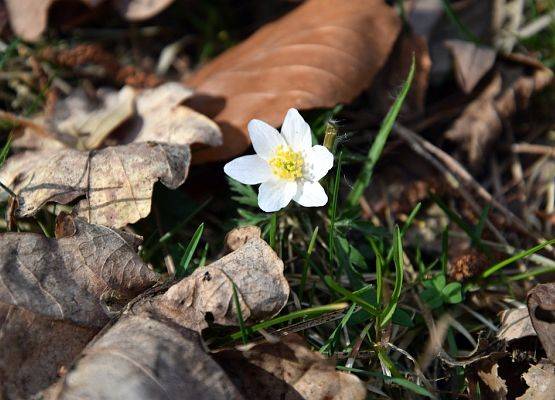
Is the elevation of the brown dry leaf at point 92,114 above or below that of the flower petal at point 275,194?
below

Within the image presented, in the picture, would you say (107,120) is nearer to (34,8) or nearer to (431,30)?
(34,8)

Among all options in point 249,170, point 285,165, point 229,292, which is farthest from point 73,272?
point 285,165

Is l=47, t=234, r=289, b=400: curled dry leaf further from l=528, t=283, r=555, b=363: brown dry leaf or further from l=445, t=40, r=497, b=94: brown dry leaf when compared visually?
l=445, t=40, r=497, b=94: brown dry leaf

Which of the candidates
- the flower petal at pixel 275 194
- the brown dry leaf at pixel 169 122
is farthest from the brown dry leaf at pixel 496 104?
the brown dry leaf at pixel 169 122

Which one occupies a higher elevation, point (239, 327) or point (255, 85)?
point (255, 85)

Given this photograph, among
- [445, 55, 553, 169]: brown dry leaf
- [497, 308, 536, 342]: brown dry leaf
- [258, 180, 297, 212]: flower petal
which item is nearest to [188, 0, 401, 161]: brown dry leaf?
[258, 180, 297, 212]: flower petal

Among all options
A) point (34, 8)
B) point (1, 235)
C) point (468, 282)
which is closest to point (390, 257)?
point (468, 282)

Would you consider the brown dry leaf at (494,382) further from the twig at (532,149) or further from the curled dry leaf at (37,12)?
the curled dry leaf at (37,12)
